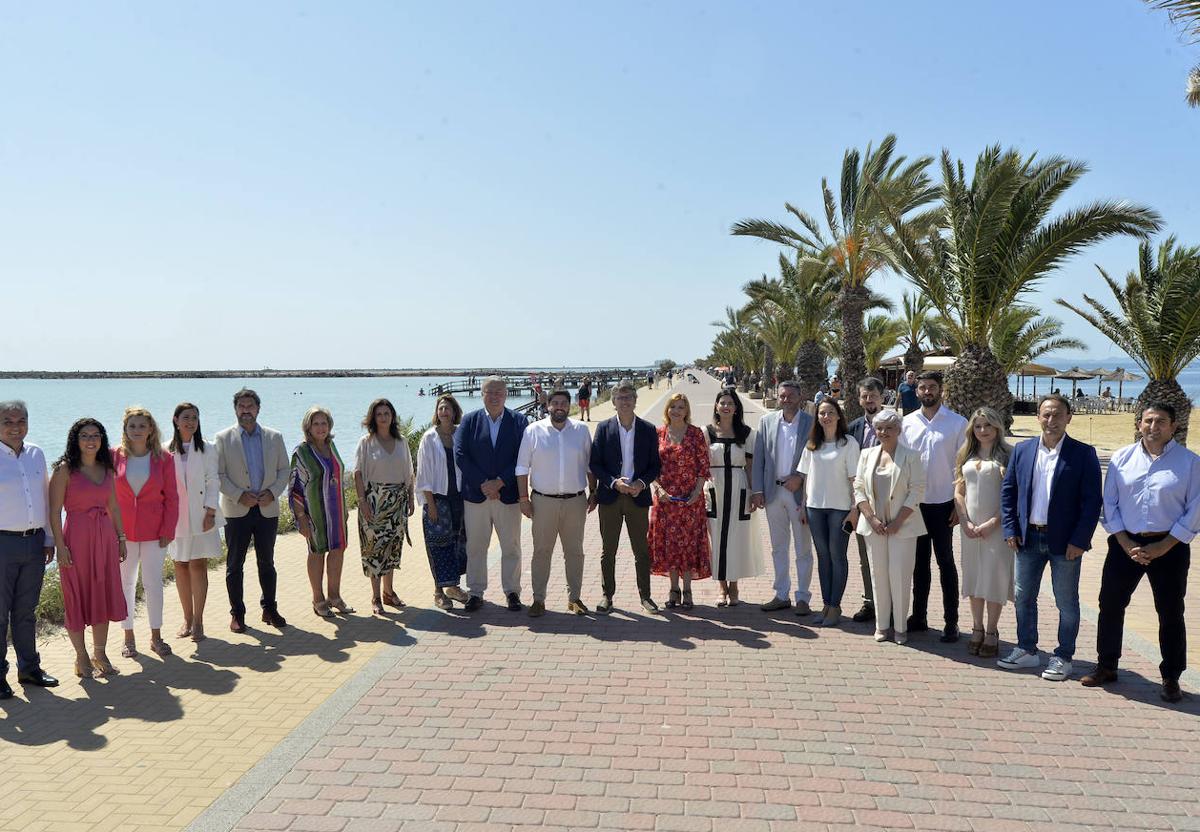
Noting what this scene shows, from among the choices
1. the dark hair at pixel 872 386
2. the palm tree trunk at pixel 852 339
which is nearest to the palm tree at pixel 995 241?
the palm tree trunk at pixel 852 339

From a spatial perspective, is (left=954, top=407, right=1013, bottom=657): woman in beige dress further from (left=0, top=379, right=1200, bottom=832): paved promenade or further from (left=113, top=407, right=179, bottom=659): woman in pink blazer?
(left=113, top=407, right=179, bottom=659): woman in pink blazer

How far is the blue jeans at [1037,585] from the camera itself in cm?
480

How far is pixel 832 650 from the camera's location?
17.5 ft

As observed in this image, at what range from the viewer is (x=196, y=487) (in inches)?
Result: 222

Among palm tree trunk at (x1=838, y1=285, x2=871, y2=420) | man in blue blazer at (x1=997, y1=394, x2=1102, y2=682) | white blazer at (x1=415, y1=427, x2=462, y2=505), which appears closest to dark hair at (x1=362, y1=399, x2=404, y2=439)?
white blazer at (x1=415, y1=427, x2=462, y2=505)

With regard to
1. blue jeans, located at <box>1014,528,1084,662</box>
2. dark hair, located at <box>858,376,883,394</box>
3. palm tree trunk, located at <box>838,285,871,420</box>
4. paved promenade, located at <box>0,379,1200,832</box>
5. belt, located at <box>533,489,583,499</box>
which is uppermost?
palm tree trunk, located at <box>838,285,871,420</box>

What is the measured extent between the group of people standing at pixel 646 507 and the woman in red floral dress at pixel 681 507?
16 mm

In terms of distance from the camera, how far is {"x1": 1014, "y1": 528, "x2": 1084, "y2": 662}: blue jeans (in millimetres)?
4805

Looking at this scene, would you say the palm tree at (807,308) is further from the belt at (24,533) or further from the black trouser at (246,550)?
the belt at (24,533)

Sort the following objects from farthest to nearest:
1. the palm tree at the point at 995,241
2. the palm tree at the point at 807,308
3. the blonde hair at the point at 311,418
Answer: the palm tree at the point at 807,308 < the palm tree at the point at 995,241 < the blonde hair at the point at 311,418

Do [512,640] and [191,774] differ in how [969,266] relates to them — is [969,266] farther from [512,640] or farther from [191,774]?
[191,774]

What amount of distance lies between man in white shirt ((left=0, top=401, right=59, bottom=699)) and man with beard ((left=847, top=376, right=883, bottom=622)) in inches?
206

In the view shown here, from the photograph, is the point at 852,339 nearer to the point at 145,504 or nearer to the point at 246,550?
the point at 246,550

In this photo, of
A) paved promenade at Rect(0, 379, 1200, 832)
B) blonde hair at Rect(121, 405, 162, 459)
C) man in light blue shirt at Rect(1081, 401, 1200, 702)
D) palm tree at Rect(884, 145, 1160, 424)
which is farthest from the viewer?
palm tree at Rect(884, 145, 1160, 424)
